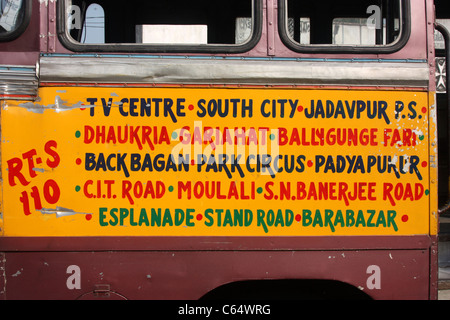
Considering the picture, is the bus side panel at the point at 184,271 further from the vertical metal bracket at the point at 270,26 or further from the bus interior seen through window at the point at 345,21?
the bus interior seen through window at the point at 345,21

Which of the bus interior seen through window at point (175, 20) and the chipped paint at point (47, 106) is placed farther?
the bus interior seen through window at point (175, 20)

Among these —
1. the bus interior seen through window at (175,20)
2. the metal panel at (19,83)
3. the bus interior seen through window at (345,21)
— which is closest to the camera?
the metal panel at (19,83)

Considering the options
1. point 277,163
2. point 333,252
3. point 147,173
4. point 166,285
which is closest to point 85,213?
point 147,173

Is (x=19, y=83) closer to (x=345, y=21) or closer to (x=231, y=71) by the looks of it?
(x=231, y=71)

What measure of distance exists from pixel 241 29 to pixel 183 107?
3.25 feet

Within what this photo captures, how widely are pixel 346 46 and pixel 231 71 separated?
0.68 m

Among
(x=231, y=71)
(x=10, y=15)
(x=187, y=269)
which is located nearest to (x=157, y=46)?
(x=231, y=71)

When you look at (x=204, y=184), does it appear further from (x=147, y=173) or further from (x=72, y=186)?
(x=72, y=186)

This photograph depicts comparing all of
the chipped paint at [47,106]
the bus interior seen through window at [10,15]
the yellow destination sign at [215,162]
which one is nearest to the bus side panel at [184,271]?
the yellow destination sign at [215,162]

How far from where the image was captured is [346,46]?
93.7 inches

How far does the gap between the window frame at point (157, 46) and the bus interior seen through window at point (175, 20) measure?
37cm

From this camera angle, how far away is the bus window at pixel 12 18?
7.58 ft

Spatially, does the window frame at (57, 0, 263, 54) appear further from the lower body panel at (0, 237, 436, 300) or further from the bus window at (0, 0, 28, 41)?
the lower body panel at (0, 237, 436, 300)

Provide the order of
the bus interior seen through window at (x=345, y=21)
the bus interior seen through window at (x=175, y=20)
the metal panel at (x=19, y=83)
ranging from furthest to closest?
the bus interior seen through window at (x=175, y=20)
the bus interior seen through window at (x=345, y=21)
the metal panel at (x=19, y=83)
